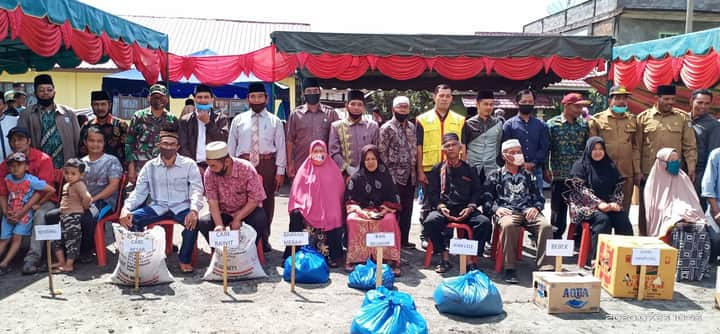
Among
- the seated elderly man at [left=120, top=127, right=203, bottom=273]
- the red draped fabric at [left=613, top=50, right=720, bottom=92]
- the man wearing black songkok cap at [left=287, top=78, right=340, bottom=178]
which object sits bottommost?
the seated elderly man at [left=120, top=127, right=203, bottom=273]

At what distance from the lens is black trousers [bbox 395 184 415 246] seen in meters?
5.65

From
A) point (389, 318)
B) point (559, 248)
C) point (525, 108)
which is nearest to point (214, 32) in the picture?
point (525, 108)

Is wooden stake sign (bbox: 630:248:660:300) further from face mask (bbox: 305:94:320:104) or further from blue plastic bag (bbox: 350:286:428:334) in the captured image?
face mask (bbox: 305:94:320:104)

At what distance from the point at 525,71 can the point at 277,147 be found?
4.63 meters

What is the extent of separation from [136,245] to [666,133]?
544 centimetres

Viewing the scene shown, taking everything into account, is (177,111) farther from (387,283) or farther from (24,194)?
(387,283)

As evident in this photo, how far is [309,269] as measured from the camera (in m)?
4.53

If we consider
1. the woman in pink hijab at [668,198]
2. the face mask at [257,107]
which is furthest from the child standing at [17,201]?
the woman in pink hijab at [668,198]

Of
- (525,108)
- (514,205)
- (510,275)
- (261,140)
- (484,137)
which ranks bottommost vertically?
(510,275)

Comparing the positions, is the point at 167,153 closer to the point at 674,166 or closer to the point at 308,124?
the point at 308,124

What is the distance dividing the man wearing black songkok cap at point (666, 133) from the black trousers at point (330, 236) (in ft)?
11.5

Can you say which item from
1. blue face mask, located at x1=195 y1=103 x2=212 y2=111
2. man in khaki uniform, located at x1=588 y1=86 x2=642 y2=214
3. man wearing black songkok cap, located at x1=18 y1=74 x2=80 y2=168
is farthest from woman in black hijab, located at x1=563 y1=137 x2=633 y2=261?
man wearing black songkok cap, located at x1=18 y1=74 x2=80 y2=168

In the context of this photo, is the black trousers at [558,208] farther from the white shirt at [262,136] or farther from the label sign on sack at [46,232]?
the label sign on sack at [46,232]

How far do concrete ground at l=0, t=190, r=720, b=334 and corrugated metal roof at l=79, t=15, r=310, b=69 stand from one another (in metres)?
14.6
